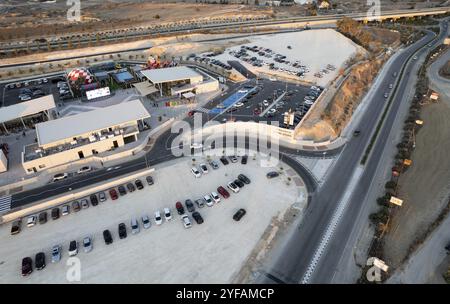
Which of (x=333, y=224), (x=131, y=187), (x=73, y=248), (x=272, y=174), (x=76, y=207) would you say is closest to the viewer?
(x=73, y=248)

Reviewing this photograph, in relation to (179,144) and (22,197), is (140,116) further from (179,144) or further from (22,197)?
(22,197)

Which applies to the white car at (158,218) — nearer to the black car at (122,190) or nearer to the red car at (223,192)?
the black car at (122,190)

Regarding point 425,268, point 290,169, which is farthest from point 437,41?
point 425,268

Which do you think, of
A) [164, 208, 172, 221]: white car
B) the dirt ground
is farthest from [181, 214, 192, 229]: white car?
the dirt ground

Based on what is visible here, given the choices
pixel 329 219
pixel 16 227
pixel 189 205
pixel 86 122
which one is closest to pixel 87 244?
pixel 16 227

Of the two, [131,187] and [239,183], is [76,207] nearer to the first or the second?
[131,187]

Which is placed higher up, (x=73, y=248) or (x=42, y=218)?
(x=42, y=218)

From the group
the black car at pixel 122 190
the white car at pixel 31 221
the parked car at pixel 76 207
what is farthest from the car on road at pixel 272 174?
the white car at pixel 31 221
